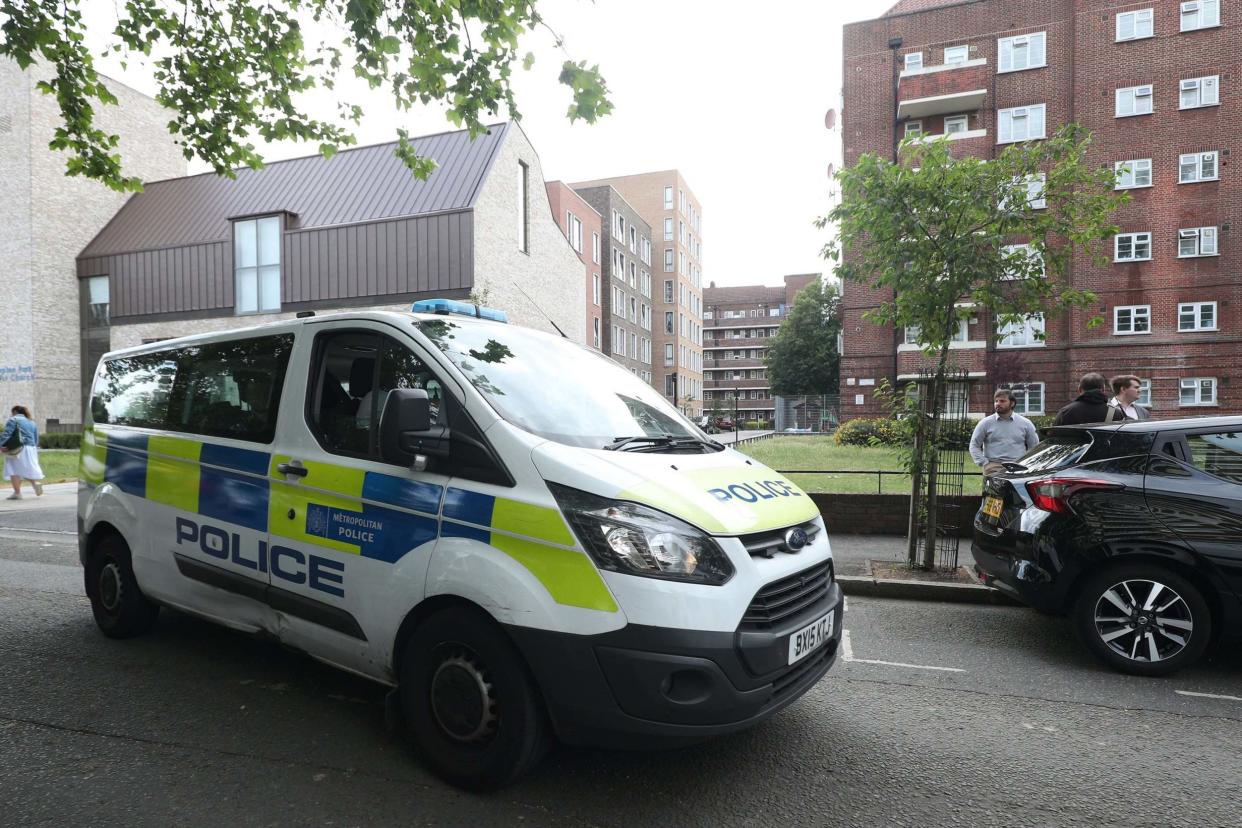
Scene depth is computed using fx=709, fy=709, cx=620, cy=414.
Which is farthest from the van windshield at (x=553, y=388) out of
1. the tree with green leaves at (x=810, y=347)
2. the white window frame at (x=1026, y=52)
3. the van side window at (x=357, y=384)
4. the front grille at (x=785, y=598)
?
the tree with green leaves at (x=810, y=347)

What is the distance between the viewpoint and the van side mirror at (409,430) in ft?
9.07

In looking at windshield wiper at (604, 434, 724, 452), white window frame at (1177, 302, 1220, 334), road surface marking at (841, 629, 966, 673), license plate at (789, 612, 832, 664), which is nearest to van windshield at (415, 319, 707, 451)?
windshield wiper at (604, 434, 724, 452)

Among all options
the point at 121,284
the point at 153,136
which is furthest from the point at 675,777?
the point at 153,136

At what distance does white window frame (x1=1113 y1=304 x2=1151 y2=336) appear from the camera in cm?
2792

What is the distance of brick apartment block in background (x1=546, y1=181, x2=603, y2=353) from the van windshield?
117 ft

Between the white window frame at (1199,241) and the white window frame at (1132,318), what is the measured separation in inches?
91.8

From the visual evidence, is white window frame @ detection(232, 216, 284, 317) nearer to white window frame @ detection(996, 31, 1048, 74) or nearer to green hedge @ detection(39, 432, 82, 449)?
green hedge @ detection(39, 432, 82, 449)

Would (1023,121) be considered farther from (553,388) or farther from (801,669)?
(801,669)

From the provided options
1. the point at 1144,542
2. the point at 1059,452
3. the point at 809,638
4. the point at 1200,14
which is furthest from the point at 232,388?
the point at 1200,14

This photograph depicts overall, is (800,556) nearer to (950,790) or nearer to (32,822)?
(950,790)

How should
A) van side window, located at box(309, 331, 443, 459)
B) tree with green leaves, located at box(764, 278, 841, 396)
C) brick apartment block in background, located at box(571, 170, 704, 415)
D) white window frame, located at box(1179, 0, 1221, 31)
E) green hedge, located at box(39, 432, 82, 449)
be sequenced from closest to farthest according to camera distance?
van side window, located at box(309, 331, 443, 459)
green hedge, located at box(39, 432, 82, 449)
white window frame, located at box(1179, 0, 1221, 31)
tree with green leaves, located at box(764, 278, 841, 396)
brick apartment block in background, located at box(571, 170, 704, 415)

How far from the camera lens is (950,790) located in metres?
2.93

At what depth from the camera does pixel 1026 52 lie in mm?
29609

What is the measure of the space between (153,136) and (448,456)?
36978 millimetres
